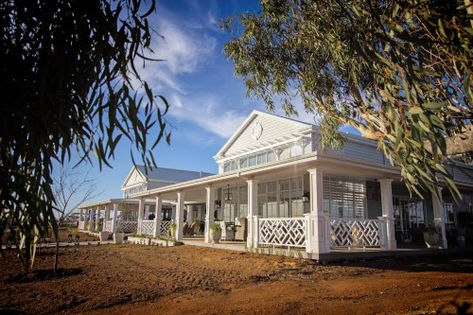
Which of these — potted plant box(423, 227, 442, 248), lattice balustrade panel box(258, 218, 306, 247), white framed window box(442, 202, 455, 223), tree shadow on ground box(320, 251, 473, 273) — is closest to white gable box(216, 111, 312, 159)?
lattice balustrade panel box(258, 218, 306, 247)

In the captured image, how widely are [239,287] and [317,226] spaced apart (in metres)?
3.93

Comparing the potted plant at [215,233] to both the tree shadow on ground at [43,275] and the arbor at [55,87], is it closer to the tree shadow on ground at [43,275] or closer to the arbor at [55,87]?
the tree shadow on ground at [43,275]

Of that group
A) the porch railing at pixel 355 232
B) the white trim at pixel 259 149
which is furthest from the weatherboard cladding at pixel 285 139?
the porch railing at pixel 355 232

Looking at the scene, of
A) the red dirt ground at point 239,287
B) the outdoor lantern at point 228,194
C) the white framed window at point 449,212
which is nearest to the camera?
the red dirt ground at point 239,287

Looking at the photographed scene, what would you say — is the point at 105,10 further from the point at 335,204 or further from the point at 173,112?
the point at 335,204

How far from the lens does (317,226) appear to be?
976 centimetres

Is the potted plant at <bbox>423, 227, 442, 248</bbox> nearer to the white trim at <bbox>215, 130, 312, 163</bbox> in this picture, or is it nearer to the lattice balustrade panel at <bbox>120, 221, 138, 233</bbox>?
the white trim at <bbox>215, 130, 312, 163</bbox>

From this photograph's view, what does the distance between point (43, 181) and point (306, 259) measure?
8.47 meters

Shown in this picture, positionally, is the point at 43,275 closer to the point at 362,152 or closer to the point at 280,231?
the point at 280,231

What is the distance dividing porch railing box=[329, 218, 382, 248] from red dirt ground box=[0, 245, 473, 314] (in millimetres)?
1045

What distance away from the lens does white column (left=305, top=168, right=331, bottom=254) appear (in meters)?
9.77

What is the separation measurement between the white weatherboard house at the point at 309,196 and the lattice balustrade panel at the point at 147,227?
2.27ft

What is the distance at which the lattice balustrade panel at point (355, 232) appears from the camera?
1088 cm

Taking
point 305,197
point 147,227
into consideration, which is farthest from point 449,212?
point 147,227
